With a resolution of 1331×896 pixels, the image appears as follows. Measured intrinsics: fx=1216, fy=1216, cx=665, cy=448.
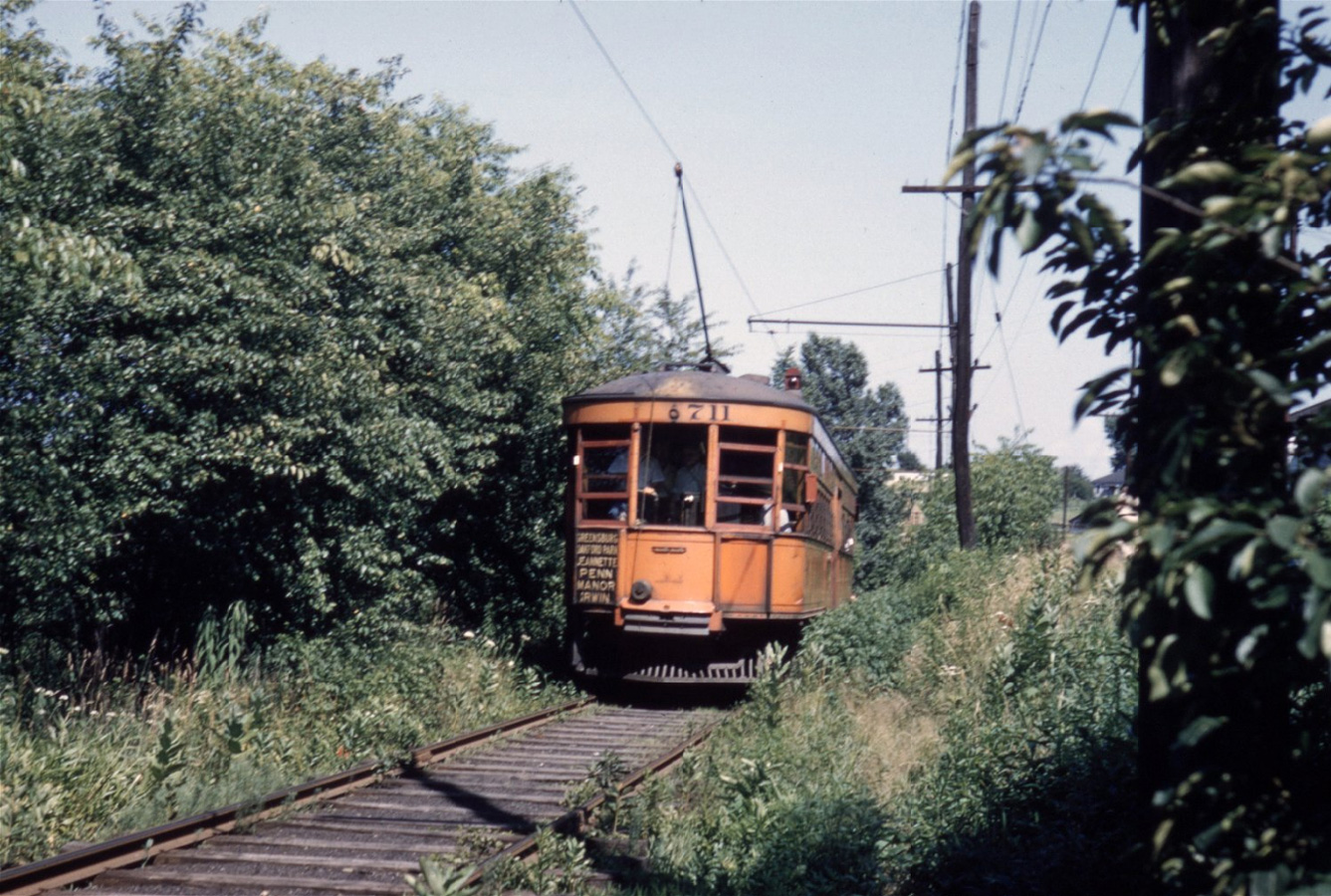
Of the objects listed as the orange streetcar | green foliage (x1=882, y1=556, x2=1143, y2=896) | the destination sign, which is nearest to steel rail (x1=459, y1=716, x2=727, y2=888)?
green foliage (x1=882, y1=556, x2=1143, y2=896)

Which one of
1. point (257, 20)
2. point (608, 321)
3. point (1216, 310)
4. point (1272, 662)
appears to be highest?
point (257, 20)

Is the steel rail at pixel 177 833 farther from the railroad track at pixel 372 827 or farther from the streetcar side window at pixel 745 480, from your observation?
the streetcar side window at pixel 745 480

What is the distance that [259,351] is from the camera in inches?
441

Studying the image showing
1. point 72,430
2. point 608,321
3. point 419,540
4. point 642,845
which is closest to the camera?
point 642,845

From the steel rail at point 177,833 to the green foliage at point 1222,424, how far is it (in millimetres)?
4804

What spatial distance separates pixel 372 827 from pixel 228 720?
6.01 ft

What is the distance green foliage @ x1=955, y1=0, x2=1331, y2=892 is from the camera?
7.55 feet

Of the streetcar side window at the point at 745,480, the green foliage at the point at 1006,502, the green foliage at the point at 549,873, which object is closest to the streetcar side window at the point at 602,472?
the streetcar side window at the point at 745,480

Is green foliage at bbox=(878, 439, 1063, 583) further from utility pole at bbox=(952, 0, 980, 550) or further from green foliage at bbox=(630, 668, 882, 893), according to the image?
green foliage at bbox=(630, 668, 882, 893)

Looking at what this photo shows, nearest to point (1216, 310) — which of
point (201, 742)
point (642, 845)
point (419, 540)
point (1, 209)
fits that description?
point (642, 845)

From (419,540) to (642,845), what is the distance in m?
10.9

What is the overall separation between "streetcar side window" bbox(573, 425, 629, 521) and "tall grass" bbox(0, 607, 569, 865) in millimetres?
2011

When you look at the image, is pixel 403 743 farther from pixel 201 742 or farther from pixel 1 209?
pixel 1 209

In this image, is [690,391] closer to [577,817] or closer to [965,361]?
[577,817]
